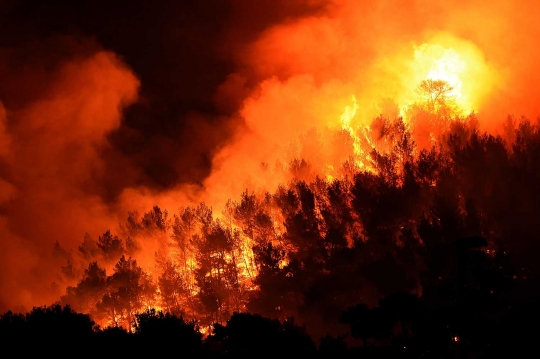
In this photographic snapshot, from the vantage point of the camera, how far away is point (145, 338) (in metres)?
15.0

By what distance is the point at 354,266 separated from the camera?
89.4 feet

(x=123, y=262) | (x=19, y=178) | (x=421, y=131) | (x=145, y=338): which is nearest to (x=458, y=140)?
(x=421, y=131)

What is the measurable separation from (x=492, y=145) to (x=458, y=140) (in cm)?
244

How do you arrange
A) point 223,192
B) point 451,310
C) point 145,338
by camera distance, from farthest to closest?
point 223,192
point 451,310
point 145,338

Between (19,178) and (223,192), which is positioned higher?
(19,178)

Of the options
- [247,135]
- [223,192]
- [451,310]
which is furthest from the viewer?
[247,135]

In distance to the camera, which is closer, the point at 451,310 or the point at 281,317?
the point at 451,310

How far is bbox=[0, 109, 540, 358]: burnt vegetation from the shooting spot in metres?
16.3

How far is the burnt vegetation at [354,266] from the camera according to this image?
16.3 meters

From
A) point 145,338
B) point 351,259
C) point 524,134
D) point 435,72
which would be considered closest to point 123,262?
point 351,259

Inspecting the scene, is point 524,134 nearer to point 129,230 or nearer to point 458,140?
point 458,140

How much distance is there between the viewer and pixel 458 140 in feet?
106

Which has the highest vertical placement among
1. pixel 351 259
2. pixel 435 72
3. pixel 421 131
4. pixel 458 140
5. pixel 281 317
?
pixel 435 72

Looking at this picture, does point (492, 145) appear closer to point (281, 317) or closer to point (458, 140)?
point (458, 140)
